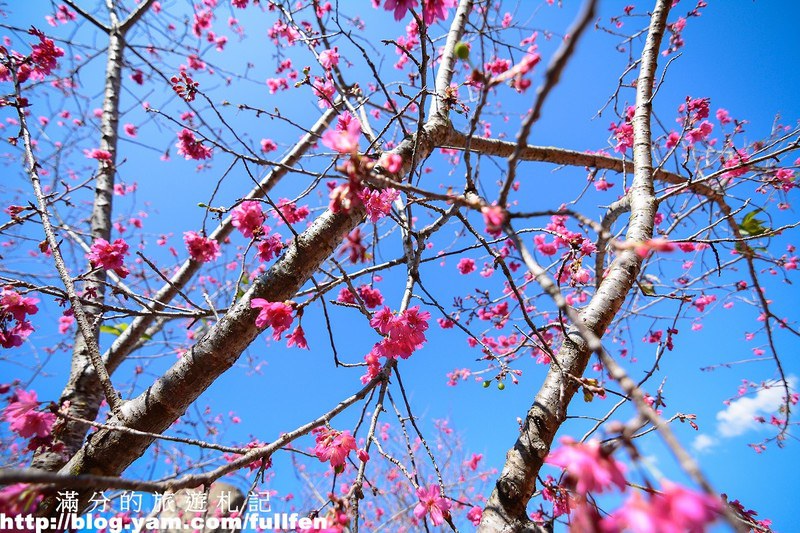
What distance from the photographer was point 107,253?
1862 millimetres

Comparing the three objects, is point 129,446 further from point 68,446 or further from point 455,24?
point 455,24

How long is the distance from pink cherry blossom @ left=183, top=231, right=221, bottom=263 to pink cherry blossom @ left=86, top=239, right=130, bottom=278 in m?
0.30

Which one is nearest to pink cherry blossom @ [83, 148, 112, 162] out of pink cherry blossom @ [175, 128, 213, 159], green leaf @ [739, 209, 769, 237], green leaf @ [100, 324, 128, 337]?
pink cherry blossom @ [175, 128, 213, 159]

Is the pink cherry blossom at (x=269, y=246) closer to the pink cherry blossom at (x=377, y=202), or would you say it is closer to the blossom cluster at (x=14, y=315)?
the pink cherry blossom at (x=377, y=202)

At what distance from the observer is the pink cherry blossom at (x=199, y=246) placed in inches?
76.3

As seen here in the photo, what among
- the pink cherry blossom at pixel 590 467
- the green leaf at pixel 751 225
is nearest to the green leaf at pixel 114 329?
the pink cherry blossom at pixel 590 467

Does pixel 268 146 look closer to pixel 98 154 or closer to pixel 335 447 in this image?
pixel 98 154

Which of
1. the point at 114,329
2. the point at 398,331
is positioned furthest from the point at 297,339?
the point at 114,329

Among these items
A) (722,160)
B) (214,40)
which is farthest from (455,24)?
(214,40)

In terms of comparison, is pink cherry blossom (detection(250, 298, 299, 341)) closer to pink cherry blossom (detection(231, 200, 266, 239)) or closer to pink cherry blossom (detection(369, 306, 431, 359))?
pink cherry blossom (detection(369, 306, 431, 359))

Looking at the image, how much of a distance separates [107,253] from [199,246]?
1.41 ft

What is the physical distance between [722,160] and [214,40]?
256 inches

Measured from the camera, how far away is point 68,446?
195 centimetres

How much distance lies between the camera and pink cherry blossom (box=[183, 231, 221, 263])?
1.94 metres
